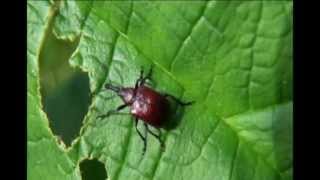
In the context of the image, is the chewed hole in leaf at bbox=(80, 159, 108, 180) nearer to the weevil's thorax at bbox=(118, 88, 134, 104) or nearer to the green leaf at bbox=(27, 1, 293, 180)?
the green leaf at bbox=(27, 1, 293, 180)

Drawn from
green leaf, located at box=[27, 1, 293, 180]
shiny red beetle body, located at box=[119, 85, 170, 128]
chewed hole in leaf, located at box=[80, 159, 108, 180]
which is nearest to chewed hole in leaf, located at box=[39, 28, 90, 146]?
green leaf, located at box=[27, 1, 293, 180]

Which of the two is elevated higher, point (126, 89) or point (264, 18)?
point (264, 18)

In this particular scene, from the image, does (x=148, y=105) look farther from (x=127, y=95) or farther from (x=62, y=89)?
(x=62, y=89)

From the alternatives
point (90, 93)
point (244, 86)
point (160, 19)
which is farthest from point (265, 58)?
point (90, 93)

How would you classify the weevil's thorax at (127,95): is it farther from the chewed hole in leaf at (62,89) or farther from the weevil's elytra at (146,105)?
the chewed hole in leaf at (62,89)

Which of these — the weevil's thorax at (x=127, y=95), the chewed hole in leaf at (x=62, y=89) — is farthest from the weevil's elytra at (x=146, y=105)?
the chewed hole in leaf at (x=62, y=89)

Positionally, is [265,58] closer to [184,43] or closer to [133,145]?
[184,43]
